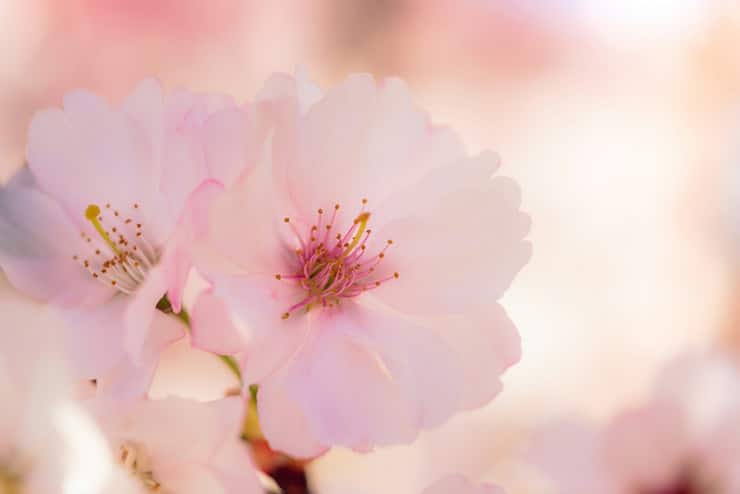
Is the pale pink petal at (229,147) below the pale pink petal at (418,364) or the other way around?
the other way around

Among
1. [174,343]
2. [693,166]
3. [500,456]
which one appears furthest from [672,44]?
[174,343]

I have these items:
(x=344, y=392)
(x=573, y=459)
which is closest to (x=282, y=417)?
(x=344, y=392)

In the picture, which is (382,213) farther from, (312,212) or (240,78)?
(240,78)

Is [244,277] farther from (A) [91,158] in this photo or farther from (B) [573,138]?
(B) [573,138]

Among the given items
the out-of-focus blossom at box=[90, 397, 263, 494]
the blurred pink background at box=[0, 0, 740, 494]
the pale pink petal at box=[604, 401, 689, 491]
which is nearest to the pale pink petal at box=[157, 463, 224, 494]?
the out-of-focus blossom at box=[90, 397, 263, 494]

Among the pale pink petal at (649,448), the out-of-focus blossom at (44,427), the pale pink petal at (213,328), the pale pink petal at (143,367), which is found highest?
the pale pink petal at (649,448)

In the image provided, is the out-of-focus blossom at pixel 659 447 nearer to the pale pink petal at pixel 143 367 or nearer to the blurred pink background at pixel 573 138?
the blurred pink background at pixel 573 138

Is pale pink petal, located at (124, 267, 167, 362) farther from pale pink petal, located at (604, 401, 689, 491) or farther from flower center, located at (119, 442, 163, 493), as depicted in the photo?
pale pink petal, located at (604, 401, 689, 491)

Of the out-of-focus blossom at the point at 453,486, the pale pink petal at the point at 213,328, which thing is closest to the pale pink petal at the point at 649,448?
the out-of-focus blossom at the point at 453,486

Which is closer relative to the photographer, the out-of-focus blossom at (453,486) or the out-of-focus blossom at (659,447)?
A: the out-of-focus blossom at (453,486)
